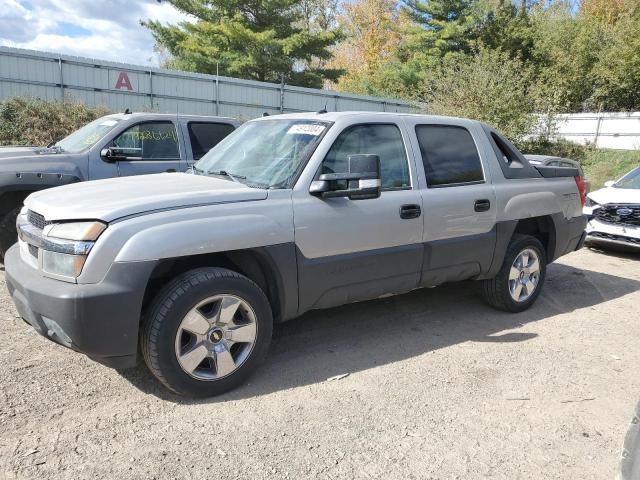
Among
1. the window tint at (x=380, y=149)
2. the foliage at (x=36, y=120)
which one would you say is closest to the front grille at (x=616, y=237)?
the window tint at (x=380, y=149)

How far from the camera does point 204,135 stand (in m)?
7.22

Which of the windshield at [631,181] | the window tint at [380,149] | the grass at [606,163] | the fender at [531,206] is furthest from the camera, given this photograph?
the grass at [606,163]

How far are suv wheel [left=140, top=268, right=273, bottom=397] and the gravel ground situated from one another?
0.17m

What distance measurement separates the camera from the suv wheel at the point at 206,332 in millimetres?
3104

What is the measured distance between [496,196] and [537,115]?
16.1 meters

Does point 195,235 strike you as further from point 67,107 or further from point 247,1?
point 247,1

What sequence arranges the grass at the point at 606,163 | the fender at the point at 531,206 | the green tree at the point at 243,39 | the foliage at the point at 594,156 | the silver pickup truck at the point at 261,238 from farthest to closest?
the green tree at the point at 243,39
the foliage at the point at 594,156
the grass at the point at 606,163
the fender at the point at 531,206
the silver pickup truck at the point at 261,238

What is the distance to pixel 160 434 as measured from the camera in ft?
9.70

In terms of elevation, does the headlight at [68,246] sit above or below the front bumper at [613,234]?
above

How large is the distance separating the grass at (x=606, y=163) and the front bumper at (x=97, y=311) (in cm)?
1702

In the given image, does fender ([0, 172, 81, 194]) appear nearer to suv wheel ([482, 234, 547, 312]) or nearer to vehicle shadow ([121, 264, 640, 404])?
vehicle shadow ([121, 264, 640, 404])

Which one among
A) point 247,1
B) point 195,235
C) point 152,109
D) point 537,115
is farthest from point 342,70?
point 195,235

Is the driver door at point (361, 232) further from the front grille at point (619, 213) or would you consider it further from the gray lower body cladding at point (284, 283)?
the front grille at point (619, 213)

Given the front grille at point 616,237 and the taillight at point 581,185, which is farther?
the front grille at point 616,237
